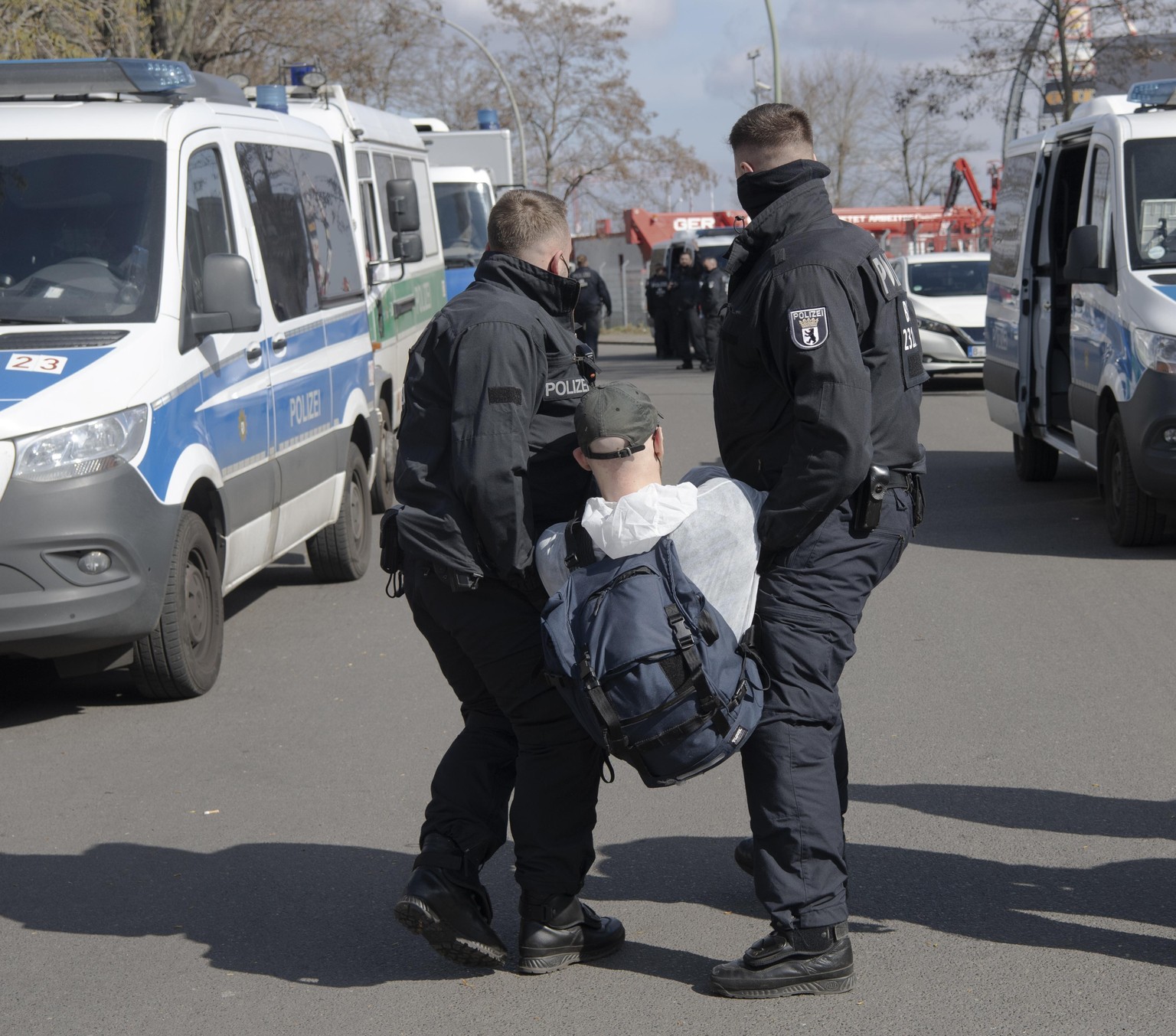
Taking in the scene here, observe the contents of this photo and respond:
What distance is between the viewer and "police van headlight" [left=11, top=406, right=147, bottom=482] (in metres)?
5.60

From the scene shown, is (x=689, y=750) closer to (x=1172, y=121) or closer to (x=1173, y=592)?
(x=1173, y=592)

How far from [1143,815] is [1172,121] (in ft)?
18.8

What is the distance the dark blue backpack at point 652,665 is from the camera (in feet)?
10.8

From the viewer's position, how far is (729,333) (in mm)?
3648

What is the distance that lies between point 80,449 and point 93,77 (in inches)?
88.5

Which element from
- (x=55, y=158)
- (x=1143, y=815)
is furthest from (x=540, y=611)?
(x=55, y=158)

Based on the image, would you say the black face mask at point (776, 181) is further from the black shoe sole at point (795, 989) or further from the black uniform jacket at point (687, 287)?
the black uniform jacket at point (687, 287)

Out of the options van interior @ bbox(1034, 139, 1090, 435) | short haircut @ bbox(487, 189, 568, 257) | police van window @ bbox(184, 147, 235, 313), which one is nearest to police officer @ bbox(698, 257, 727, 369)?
van interior @ bbox(1034, 139, 1090, 435)

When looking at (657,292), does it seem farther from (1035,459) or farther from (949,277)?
(1035,459)

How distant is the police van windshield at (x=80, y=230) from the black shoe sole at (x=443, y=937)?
328 centimetres

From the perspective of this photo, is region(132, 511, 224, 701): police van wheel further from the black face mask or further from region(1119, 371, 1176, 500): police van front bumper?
region(1119, 371, 1176, 500): police van front bumper

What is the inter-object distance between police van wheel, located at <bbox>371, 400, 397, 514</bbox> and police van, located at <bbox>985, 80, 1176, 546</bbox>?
4.46 m

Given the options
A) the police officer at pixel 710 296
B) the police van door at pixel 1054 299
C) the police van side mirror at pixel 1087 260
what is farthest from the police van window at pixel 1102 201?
the police officer at pixel 710 296

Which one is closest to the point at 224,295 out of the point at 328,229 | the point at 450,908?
the point at 328,229
